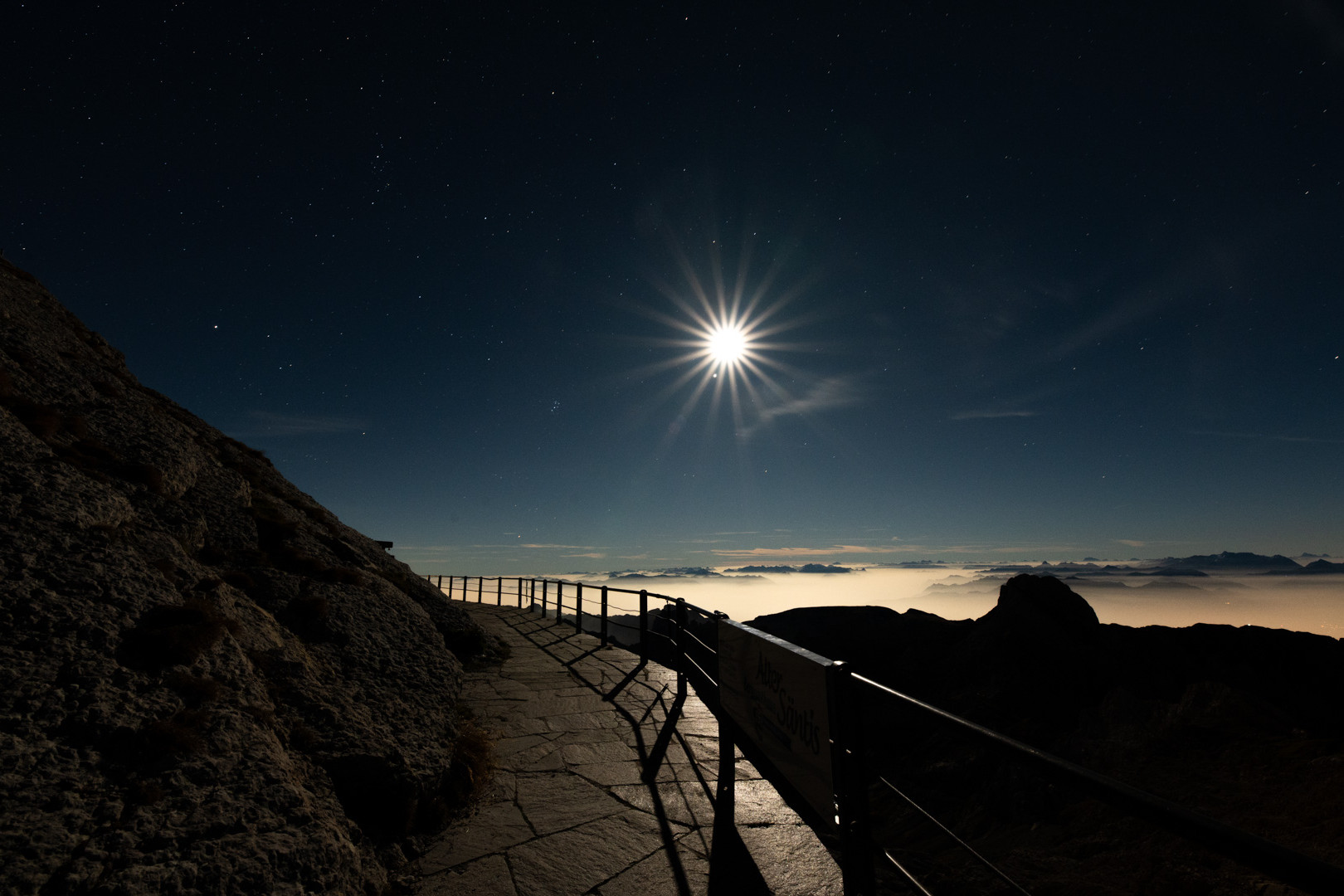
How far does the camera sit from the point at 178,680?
3.10 m

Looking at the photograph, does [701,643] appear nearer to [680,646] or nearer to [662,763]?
[662,763]

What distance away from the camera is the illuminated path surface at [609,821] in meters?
3.17

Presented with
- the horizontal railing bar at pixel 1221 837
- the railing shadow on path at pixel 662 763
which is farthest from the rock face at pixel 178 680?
the horizontal railing bar at pixel 1221 837

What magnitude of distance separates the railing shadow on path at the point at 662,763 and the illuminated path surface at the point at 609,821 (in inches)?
0.5

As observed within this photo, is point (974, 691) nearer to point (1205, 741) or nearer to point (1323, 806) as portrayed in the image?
point (1205, 741)

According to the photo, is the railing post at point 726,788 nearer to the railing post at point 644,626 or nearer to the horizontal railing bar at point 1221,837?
the horizontal railing bar at point 1221,837

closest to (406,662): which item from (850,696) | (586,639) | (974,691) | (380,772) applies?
(380,772)

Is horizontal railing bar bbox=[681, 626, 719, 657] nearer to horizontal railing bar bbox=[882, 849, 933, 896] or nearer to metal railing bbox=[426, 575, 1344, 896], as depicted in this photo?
metal railing bbox=[426, 575, 1344, 896]

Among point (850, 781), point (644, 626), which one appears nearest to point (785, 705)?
point (850, 781)

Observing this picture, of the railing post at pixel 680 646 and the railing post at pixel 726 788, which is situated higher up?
the railing post at pixel 680 646

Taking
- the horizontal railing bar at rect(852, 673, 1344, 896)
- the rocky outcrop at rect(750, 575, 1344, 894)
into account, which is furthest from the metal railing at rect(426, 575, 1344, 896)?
the rocky outcrop at rect(750, 575, 1344, 894)

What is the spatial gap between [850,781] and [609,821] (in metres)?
2.05

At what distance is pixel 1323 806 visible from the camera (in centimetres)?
2758

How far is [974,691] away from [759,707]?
239 feet
